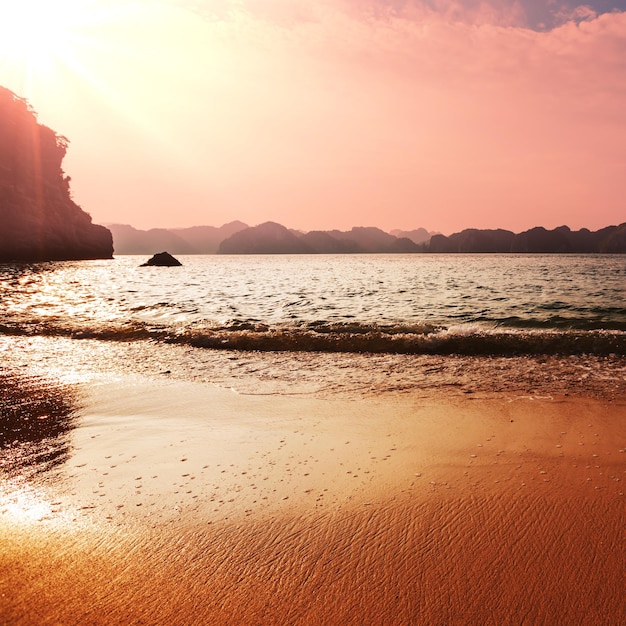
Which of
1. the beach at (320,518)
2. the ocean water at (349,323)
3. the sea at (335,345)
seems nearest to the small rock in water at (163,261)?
the ocean water at (349,323)

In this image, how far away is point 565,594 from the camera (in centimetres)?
245

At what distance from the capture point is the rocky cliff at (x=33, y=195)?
286 feet

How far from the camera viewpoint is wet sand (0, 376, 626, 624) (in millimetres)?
2398

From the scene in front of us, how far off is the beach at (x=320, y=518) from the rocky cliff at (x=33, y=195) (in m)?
102

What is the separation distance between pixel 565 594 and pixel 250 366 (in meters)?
7.80

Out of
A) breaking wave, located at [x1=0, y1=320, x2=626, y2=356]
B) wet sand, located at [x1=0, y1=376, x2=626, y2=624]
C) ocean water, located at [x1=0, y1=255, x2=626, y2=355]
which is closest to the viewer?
wet sand, located at [x1=0, y1=376, x2=626, y2=624]

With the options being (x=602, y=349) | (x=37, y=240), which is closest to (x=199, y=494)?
(x=602, y=349)

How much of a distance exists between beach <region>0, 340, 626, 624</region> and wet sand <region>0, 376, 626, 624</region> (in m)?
0.01

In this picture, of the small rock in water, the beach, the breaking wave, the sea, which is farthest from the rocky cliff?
the beach

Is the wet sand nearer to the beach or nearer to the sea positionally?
the beach

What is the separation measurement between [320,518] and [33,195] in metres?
111

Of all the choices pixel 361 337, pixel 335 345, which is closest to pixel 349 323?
pixel 361 337

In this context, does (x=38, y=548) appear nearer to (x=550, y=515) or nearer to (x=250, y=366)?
(x=550, y=515)

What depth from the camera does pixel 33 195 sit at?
92.1 m
